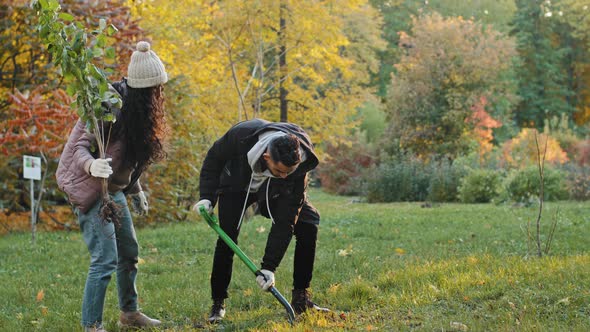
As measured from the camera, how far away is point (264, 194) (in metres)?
4.57

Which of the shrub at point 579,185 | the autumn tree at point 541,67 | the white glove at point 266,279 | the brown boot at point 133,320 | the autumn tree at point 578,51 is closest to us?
the white glove at point 266,279

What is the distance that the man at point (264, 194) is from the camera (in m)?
4.39

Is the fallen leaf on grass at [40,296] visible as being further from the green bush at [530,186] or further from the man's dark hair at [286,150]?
the green bush at [530,186]

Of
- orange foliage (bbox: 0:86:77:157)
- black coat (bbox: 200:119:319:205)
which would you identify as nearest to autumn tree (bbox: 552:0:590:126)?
orange foliage (bbox: 0:86:77:157)

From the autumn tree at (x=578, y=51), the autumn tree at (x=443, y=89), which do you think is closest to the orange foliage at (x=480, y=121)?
the autumn tree at (x=443, y=89)

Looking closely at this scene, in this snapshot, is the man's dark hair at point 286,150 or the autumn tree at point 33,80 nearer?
the man's dark hair at point 286,150

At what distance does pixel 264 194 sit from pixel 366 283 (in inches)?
58.5

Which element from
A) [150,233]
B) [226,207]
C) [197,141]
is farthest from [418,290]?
[197,141]

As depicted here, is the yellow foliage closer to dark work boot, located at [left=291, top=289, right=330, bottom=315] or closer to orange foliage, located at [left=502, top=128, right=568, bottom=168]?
orange foliage, located at [left=502, top=128, right=568, bottom=168]

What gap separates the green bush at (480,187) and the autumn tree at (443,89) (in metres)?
7.38

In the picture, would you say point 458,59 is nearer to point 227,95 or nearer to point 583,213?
point 227,95

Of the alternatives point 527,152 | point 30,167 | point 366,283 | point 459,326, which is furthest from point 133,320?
point 527,152

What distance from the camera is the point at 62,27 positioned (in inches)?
151

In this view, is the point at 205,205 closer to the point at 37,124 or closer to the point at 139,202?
the point at 139,202
